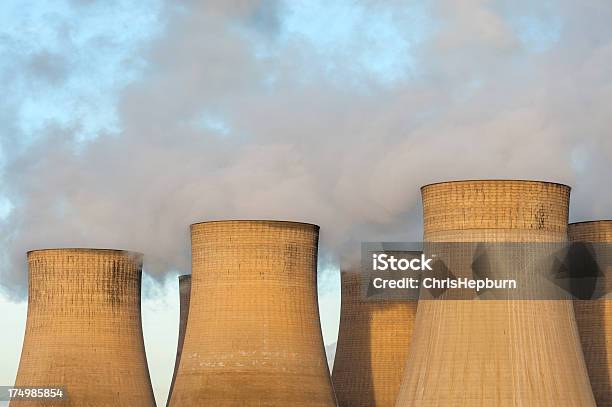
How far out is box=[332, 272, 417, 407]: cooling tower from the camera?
116ft

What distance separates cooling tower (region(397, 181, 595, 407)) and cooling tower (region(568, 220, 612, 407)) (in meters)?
5.11

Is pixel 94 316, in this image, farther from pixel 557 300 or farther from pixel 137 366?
pixel 557 300

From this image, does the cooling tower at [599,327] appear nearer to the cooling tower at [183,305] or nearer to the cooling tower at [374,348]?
the cooling tower at [374,348]

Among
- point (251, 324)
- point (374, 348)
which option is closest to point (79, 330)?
point (251, 324)

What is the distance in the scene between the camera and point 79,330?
34312mm

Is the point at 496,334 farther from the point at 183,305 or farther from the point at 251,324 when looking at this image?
the point at 183,305

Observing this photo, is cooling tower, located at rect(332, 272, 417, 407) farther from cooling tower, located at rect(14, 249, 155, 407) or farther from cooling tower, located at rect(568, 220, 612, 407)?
cooling tower, located at rect(14, 249, 155, 407)

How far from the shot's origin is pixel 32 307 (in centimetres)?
3497

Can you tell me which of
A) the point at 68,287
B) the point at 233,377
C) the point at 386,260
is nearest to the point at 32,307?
the point at 68,287

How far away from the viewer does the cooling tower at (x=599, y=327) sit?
31.5m

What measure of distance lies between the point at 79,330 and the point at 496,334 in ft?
42.8

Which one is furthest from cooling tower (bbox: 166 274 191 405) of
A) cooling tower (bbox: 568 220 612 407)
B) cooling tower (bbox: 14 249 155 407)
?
cooling tower (bbox: 568 220 612 407)

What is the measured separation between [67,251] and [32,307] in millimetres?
2110

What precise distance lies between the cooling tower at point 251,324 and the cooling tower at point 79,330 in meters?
4.28
